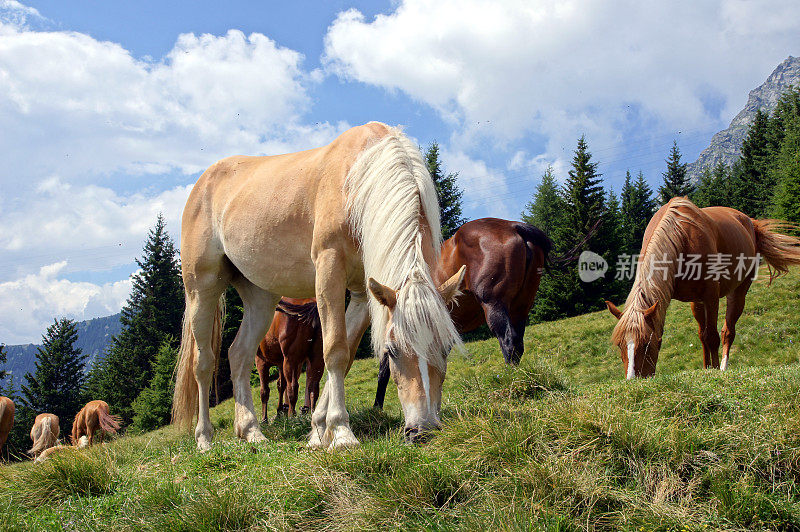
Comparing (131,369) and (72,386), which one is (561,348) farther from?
(72,386)

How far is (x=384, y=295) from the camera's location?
11.8ft

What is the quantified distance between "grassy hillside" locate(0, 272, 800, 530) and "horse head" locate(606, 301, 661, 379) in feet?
6.66

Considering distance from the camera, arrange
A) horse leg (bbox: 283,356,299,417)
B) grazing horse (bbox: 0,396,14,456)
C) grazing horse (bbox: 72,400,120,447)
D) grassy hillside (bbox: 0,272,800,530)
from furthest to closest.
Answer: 1. grazing horse (bbox: 72,400,120,447)
2. grazing horse (bbox: 0,396,14,456)
3. horse leg (bbox: 283,356,299,417)
4. grassy hillside (bbox: 0,272,800,530)

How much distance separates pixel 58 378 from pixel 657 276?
40135 millimetres

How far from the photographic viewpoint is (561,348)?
13.1m

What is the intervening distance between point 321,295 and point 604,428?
2361mm

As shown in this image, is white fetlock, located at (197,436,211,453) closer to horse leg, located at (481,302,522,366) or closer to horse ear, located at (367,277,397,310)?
horse ear, located at (367,277,397,310)

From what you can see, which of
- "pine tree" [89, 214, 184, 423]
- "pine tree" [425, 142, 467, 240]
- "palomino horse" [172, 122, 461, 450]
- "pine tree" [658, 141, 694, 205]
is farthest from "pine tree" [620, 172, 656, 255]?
"palomino horse" [172, 122, 461, 450]

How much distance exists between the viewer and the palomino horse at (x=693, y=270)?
629 cm

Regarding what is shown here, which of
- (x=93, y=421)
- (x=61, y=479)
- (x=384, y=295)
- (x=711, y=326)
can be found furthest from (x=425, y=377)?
(x=93, y=421)

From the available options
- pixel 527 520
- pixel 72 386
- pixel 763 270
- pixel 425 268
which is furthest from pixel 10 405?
pixel 72 386

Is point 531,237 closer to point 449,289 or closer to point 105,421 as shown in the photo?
point 449,289

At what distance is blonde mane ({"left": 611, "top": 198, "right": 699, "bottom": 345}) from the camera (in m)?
6.34

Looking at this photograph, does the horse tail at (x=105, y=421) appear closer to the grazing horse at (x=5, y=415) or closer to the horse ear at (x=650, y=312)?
the grazing horse at (x=5, y=415)
